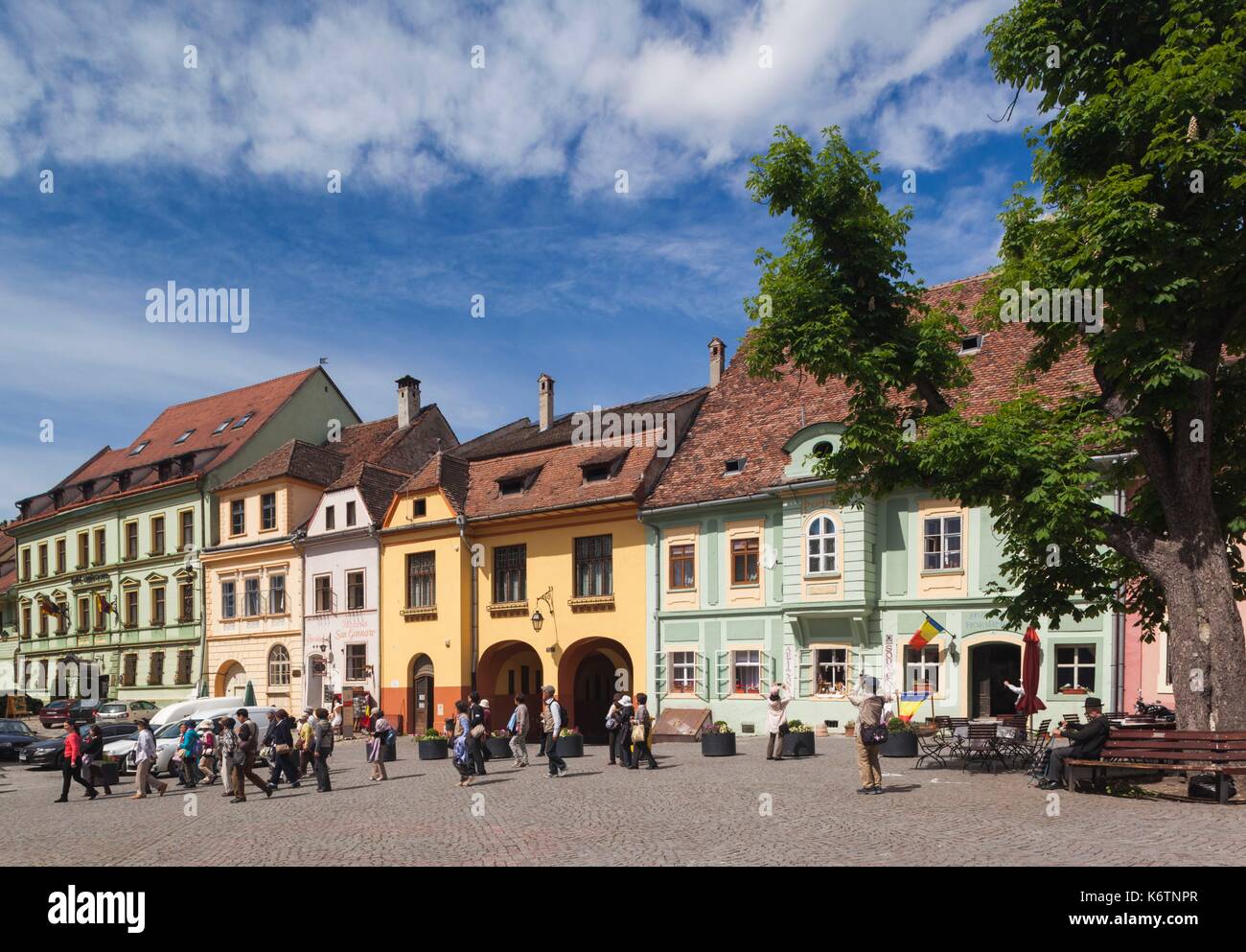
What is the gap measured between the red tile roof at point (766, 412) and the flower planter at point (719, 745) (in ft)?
26.3

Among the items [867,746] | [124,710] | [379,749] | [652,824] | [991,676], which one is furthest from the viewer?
[124,710]

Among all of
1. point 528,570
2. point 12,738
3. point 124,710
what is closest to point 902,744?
point 528,570

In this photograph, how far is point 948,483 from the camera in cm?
1648

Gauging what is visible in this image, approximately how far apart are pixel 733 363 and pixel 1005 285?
62.1 ft

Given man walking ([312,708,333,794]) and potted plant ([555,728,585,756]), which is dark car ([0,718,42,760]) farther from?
potted plant ([555,728,585,756])

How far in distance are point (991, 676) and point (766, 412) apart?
34.6 feet

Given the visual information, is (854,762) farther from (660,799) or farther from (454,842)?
(454,842)

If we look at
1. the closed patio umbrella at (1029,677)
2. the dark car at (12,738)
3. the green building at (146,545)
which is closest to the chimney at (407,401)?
the green building at (146,545)

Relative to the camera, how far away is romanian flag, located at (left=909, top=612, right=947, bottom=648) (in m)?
24.2

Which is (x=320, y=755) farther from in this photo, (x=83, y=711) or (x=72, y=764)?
(x=83, y=711)

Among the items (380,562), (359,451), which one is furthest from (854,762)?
(359,451)

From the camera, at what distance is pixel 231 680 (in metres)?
43.1

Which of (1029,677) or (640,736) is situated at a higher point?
(1029,677)
